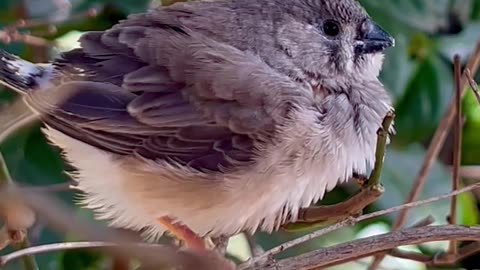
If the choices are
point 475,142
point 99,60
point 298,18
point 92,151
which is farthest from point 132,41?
point 475,142

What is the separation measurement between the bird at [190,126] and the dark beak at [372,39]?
15 centimetres

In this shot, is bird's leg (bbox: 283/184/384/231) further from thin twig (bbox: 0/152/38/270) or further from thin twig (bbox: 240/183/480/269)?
thin twig (bbox: 0/152/38/270)

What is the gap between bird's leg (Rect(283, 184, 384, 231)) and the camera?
1633mm

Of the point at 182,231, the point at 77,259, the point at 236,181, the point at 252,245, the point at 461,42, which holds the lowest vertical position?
the point at 77,259

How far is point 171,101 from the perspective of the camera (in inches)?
77.8

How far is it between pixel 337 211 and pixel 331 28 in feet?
2.13

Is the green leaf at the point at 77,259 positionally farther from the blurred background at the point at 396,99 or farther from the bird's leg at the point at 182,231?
the bird's leg at the point at 182,231

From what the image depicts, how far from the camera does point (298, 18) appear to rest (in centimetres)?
222

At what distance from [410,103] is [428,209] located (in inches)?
12.9

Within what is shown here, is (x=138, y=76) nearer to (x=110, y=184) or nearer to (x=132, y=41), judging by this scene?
(x=132, y=41)

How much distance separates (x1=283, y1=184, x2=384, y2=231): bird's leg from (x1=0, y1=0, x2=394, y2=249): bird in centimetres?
3

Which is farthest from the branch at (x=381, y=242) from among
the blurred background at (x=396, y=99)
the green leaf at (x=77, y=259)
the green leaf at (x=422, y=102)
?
the green leaf at (x=422, y=102)

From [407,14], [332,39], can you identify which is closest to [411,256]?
[332,39]

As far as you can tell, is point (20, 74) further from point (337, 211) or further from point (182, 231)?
point (337, 211)
